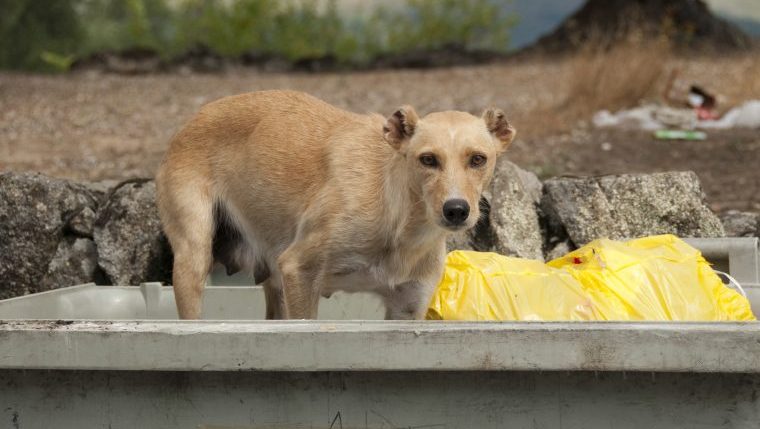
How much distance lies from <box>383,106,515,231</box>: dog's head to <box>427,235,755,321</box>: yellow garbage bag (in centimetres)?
35

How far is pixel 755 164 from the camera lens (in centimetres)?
994

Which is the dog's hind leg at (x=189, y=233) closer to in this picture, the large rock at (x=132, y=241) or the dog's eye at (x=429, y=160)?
the large rock at (x=132, y=241)

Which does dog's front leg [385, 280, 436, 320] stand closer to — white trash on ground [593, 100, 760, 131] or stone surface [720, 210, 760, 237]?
stone surface [720, 210, 760, 237]

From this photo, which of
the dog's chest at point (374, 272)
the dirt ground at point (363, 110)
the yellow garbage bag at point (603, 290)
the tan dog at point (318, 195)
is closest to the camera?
the yellow garbage bag at point (603, 290)

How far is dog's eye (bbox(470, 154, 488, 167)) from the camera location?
178 inches

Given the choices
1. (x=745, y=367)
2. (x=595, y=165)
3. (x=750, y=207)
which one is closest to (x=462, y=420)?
(x=745, y=367)

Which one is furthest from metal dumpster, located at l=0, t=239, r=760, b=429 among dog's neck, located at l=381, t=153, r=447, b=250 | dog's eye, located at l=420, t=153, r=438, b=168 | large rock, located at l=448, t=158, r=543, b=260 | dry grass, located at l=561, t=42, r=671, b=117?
dry grass, located at l=561, t=42, r=671, b=117

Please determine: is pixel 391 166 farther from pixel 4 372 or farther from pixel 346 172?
pixel 4 372

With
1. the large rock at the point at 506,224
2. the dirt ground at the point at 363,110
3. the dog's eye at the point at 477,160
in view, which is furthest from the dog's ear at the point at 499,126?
the dirt ground at the point at 363,110

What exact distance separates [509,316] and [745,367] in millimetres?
1289

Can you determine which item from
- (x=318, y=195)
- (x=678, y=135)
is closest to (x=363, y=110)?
(x=678, y=135)

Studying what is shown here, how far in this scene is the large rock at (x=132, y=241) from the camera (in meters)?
6.45

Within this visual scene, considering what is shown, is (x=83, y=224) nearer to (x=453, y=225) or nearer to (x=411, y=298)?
(x=411, y=298)

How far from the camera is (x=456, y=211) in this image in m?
4.29
